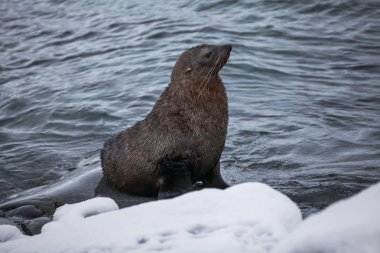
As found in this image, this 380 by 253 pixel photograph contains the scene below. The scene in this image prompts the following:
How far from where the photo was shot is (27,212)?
7086 millimetres

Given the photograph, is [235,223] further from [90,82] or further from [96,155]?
[90,82]

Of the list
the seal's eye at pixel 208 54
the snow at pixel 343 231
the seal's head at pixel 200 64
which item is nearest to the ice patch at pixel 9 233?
the seal's head at pixel 200 64

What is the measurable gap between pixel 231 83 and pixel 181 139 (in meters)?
5.55

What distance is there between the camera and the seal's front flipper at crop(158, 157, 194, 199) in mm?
6785

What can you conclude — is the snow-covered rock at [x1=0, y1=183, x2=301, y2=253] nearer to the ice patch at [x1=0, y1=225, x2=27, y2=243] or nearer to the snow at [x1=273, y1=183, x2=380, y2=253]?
the snow at [x1=273, y1=183, x2=380, y2=253]

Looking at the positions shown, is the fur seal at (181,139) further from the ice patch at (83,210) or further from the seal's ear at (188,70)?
the ice patch at (83,210)

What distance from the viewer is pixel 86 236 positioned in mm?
4863

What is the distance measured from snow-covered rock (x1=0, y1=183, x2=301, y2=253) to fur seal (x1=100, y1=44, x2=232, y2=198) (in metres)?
1.76

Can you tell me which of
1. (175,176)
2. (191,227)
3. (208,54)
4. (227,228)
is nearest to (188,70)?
(208,54)

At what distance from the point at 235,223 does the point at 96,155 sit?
511 cm

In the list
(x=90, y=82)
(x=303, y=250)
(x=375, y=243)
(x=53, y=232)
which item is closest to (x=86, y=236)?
(x=53, y=232)

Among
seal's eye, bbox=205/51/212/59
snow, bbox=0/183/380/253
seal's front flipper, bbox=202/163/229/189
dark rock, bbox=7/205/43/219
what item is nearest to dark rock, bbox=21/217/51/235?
dark rock, bbox=7/205/43/219

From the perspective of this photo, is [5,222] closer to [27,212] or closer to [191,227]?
[27,212]

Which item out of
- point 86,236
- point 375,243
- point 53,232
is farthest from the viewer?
point 53,232
